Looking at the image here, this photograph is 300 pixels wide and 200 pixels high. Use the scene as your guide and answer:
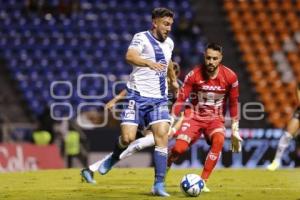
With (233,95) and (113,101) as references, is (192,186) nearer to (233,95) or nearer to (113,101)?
(233,95)

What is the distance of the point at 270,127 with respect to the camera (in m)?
21.0

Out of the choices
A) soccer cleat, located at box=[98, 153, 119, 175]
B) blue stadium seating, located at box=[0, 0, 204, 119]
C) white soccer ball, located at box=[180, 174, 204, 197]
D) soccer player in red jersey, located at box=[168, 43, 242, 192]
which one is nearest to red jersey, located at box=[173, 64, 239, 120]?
soccer player in red jersey, located at box=[168, 43, 242, 192]

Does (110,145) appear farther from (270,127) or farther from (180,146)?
(180,146)

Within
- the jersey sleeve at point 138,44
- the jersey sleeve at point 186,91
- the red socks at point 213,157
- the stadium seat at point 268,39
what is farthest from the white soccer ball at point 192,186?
the stadium seat at point 268,39

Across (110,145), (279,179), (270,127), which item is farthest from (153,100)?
(270,127)

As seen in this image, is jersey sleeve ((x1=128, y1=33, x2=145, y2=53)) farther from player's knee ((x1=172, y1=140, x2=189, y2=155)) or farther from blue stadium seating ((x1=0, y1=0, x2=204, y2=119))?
blue stadium seating ((x1=0, y1=0, x2=204, y2=119))

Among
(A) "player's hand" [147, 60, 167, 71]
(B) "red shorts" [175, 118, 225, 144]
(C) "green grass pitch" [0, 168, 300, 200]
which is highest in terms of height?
(A) "player's hand" [147, 60, 167, 71]

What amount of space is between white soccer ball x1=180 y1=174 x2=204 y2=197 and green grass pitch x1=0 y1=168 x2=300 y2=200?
96 millimetres

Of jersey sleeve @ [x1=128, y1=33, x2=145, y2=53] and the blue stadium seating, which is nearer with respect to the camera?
jersey sleeve @ [x1=128, y1=33, x2=145, y2=53]

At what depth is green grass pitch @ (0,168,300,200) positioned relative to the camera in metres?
11.0

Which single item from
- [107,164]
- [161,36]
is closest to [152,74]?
[161,36]

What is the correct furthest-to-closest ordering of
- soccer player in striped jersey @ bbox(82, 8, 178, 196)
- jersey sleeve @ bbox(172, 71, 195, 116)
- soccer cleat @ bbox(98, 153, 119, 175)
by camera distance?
soccer cleat @ bbox(98, 153, 119, 175), jersey sleeve @ bbox(172, 71, 195, 116), soccer player in striped jersey @ bbox(82, 8, 178, 196)

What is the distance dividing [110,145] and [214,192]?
857 cm

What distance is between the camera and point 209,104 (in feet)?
38.8
